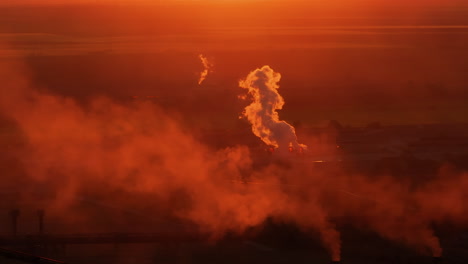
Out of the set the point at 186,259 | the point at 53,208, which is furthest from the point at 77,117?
the point at 186,259

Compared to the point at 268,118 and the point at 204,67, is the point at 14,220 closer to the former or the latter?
the point at 268,118

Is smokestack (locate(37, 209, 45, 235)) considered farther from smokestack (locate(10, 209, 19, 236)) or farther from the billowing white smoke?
the billowing white smoke

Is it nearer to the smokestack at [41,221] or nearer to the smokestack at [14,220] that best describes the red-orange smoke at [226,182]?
the smokestack at [41,221]

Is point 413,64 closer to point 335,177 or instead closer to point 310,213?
point 335,177

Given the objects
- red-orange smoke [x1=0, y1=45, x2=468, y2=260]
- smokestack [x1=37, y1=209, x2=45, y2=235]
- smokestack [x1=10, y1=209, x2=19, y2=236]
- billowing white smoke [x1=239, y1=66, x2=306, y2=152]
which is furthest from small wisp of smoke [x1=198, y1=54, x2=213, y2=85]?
smokestack [x1=37, y1=209, x2=45, y2=235]

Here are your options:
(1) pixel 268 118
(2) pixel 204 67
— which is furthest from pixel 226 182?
(2) pixel 204 67

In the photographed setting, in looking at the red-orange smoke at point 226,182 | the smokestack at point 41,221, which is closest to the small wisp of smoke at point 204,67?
the red-orange smoke at point 226,182
